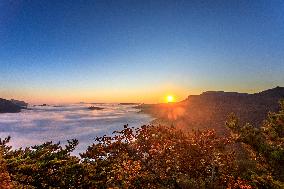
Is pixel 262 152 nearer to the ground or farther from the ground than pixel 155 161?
farther from the ground

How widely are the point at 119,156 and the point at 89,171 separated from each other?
18.9 ft

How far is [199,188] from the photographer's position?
59.7 feet

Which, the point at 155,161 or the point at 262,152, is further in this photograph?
the point at 155,161

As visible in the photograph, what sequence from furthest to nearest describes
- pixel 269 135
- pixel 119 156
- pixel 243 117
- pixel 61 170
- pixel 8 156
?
pixel 243 117 → pixel 119 156 → pixel 269 135 → pixel 8 156 → pixel 61 170

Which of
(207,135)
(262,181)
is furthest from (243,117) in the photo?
(262,181)

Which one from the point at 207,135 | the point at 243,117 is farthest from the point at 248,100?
the point at 207,135

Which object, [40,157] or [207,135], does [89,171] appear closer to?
[40,157]

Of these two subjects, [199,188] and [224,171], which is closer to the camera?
[199,188]

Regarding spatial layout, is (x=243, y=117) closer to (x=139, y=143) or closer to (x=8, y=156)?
(x=139, y=143)

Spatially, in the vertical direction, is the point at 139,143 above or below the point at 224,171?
above

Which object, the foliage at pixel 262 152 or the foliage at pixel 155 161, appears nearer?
Result: the foliage at pixel 155 161

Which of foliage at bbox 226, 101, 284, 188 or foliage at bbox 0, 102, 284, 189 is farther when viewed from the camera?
foliage at bbox 226, 101, 284, 188

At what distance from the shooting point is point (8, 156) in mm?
13914

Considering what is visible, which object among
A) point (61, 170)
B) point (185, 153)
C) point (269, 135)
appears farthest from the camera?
point (185, 153)
